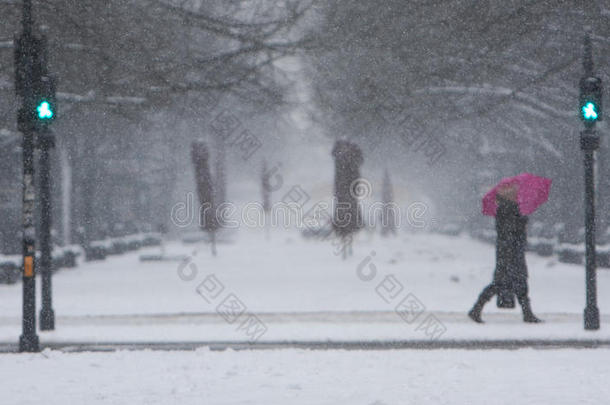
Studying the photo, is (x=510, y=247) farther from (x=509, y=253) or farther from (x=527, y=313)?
(x=527, y=313)

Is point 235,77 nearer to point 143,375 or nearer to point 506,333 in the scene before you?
point 506,333

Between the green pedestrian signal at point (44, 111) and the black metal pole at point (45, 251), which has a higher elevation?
the green pedestrian signal at point (44, 111)

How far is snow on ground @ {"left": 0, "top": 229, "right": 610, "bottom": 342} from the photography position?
12711 millimetres

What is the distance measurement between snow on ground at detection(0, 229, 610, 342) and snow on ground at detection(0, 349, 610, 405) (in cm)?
146

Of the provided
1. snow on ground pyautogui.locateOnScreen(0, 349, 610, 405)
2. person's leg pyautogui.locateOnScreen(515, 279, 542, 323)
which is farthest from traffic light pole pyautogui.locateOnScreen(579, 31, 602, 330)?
snow on ground pyautogui.locateOnScreen(0, 349, 610, 405)

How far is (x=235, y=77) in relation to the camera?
741 inches

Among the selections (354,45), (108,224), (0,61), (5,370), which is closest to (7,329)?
(5,370)

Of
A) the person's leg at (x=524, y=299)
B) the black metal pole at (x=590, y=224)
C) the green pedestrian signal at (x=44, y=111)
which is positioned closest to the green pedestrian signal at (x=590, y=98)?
the black metal pole at (x=590, y=224)

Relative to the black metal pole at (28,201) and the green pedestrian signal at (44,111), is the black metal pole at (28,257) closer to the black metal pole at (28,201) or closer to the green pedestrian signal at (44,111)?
the black metal pole at (28,201)

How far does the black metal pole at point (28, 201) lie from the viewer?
447 inches

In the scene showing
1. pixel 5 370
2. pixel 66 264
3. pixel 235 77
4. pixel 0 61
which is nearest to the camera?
pixel 5 370

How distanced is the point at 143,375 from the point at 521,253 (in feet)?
21.0

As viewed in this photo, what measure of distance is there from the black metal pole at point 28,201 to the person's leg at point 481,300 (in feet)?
20.8

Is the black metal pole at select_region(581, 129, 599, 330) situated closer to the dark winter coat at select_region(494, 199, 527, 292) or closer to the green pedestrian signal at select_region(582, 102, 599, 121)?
the green pedestrian signal at select_region(582, 102, 599, 121)
